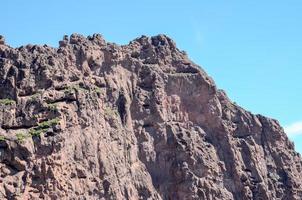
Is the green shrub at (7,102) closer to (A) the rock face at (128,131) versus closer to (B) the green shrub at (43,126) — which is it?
(A) the rock face at (128,131)

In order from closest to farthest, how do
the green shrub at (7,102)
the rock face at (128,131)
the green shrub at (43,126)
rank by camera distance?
1. the rock face at (128,131)
2. the green shrub at (43,126)
3. the green shrub at (7,102)

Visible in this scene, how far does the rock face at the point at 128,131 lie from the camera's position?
201 ft

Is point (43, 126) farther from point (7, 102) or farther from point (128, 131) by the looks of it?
point (128, 131)

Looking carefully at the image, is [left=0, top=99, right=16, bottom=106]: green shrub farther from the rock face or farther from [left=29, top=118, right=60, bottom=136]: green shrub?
[left=29, top=118, right=60, bottom=136]: green shrub

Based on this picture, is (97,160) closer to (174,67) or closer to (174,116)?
(174,116)

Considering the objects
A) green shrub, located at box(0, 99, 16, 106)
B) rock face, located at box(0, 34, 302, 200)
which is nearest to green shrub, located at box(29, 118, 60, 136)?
rock face, located at box(0, 34, 302, 200)

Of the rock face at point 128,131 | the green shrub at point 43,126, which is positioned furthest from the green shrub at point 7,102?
the green shrub at point 43,126

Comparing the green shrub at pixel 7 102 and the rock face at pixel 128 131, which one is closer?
the rock face at pixel 128 131

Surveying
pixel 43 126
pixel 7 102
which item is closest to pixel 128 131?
pixel 43 126

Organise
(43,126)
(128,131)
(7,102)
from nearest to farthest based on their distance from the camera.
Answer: (43,126) < (7,102) < (128,131)

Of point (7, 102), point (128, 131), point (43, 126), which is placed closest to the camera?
point (43, 126)

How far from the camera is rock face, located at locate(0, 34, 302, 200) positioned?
2410 inches

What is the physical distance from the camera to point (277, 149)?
89.3 m

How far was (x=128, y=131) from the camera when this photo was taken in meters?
72.3
